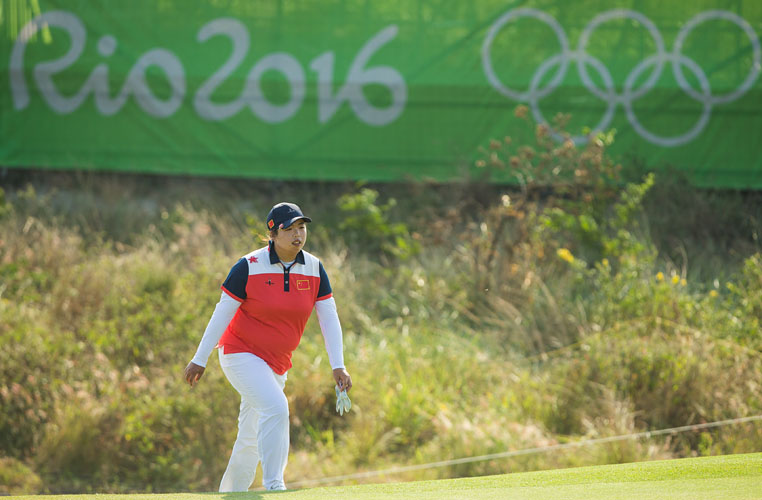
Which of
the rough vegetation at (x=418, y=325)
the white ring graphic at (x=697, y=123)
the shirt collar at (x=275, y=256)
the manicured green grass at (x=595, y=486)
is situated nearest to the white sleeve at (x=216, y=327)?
the shirt collar at (x=275, y=256)

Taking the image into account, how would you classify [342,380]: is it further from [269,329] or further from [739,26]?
[739,26]

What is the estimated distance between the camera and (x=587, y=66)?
1135 cm

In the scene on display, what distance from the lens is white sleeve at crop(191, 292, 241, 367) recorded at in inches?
205

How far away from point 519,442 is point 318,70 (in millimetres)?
5738

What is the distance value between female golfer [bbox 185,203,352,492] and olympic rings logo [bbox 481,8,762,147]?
21.8 ft

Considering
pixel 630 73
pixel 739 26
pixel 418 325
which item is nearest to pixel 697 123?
pixel 630 73

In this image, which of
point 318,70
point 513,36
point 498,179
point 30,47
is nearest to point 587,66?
point 513,36

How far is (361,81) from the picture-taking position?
1143cm

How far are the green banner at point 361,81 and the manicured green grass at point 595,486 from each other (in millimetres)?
6614

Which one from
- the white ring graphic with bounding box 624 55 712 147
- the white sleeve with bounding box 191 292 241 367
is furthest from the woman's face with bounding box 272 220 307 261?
the white ring graphic with bounding box 624 55 712 147

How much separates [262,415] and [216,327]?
0.57m

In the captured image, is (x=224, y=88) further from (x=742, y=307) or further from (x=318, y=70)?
(x=742, y=307)

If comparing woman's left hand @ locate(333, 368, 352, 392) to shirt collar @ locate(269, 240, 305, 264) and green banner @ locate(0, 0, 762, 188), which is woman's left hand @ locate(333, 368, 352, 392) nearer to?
shirt collar @ locate(269, 240, 305, 264)

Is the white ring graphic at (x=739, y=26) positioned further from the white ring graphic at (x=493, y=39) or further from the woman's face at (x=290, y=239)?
the woman's face at (x=290, y=239)
